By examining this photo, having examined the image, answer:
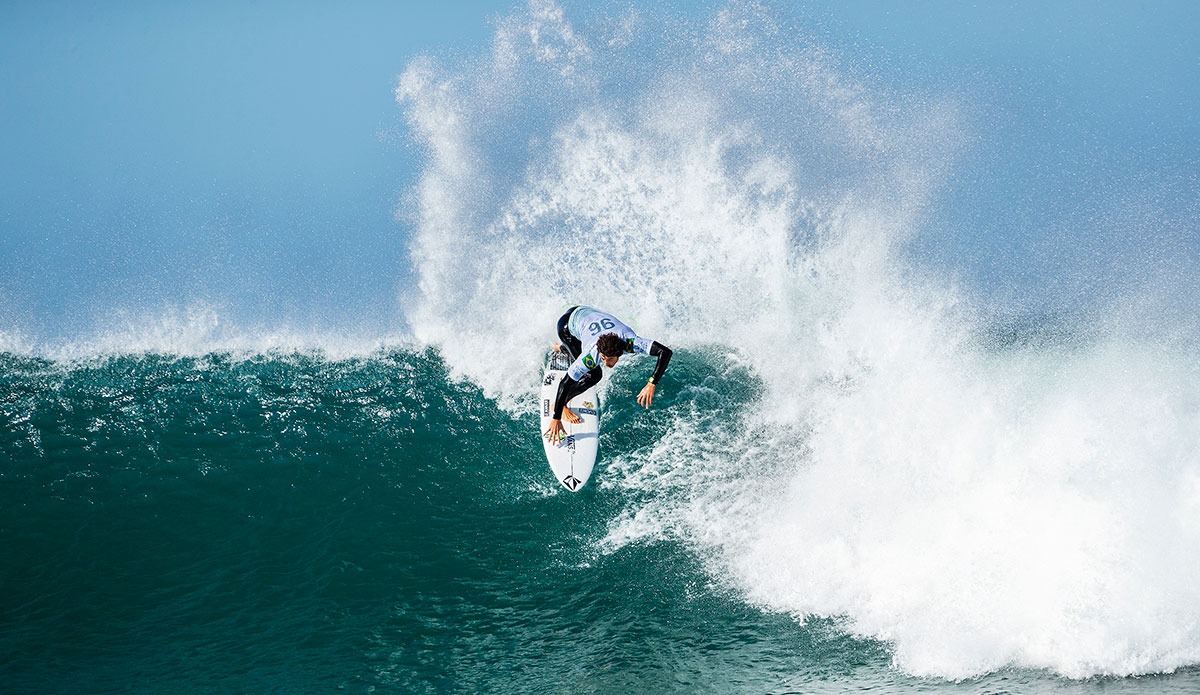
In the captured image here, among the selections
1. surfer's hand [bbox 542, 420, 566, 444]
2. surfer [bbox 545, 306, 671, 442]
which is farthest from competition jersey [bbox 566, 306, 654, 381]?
surfer's hand [bbox 542, 420, 566, 444]

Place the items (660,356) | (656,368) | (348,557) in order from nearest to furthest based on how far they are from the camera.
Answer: (656,368), (660,356), (348,557)

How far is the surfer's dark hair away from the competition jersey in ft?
0.30

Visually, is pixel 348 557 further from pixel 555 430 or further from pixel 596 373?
pixel 596 373

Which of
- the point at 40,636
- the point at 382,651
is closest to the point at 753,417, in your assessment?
the point at 382,651

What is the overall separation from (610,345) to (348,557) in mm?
3415

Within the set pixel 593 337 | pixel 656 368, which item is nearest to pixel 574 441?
→ pixel 593 337

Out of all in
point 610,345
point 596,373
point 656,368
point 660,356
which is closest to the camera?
point 610,345

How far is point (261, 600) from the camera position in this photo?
720 centimetres

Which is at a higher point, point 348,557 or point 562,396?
point 562,396

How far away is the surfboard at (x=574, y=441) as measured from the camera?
8.21 meters

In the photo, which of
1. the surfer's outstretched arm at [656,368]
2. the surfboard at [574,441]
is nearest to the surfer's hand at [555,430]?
the surfboard at [574,441]

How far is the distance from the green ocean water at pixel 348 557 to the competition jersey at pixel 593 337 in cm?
139

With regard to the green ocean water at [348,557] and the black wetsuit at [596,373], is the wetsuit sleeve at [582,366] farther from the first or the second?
the green ocean water at [348,557]

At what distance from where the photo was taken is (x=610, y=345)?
719cm
